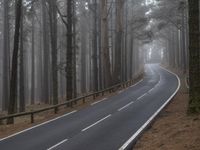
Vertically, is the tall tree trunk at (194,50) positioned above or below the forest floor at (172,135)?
above

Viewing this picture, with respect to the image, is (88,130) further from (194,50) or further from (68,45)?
(68,45)

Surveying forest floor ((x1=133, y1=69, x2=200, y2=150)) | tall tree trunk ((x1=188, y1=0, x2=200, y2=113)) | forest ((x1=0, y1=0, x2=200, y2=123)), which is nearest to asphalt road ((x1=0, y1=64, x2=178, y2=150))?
forest floor ((x1=133, y1=69, x2=200, y2=150))

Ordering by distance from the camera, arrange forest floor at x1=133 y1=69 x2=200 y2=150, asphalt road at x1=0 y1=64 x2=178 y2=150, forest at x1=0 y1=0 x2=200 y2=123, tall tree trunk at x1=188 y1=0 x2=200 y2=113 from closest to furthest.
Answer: forest floor at x1=133 y1=69 x2=200 y2=150 → asphalt road at x1=0 y1=64 x2=178 y2=150 → tall tree trunk at x1=188 y1=0 x2=200 y2=113 → forest at x1=0 y1=0 x2=200 y2=123

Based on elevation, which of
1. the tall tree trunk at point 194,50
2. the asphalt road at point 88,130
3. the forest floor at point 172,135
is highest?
the tall tree trunk at point 194,50

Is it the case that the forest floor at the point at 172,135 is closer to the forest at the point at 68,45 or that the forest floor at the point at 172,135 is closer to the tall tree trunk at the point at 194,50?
the tall tree trunk at the point at 194,50

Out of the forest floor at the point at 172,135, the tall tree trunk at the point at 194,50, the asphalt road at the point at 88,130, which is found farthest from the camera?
the tall tree trunk at the point at 194,50

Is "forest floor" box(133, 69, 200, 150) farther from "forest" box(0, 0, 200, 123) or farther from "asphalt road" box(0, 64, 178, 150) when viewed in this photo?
"forest" box(0, 0, 200, 123)

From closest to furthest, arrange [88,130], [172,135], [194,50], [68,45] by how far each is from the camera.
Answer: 1. [172,135]
2. [194,50]
3. [88,130]
4. [68,45]

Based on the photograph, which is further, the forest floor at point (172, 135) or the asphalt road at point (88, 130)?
the asphalt road at point (88, 130)

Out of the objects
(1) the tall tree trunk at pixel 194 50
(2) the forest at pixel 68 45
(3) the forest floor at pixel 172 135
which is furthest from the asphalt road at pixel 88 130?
(2) the forest at pixel 68 45

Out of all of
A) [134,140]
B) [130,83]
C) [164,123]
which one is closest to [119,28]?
[130,83]

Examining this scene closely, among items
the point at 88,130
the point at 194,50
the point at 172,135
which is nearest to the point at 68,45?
the point at 88,130

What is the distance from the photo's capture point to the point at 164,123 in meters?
17.9

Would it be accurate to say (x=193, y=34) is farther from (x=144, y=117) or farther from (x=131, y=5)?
(x=131, y=5)
